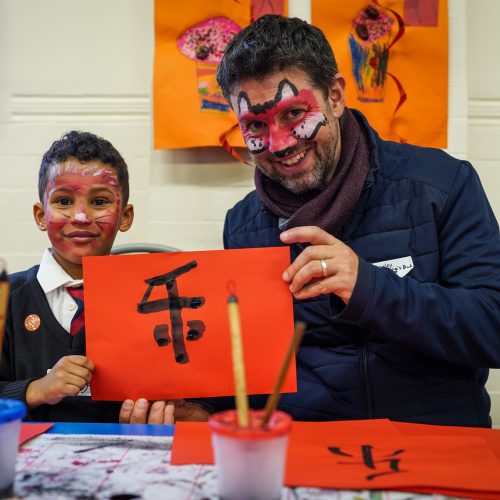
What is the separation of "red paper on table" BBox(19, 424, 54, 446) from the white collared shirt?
0.38 metres

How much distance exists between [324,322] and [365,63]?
43.5 inches

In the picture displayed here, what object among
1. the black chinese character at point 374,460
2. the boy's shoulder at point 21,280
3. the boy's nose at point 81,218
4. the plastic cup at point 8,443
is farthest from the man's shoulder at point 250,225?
the plastic cup at point 8,443

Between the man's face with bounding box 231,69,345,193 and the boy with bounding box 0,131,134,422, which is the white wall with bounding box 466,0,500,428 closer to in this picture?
the man's face with bounding box 231,69,345,193

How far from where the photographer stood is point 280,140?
127 centimetres

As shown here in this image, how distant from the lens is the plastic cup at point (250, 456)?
0.56 metres

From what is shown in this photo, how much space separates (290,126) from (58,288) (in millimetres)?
630

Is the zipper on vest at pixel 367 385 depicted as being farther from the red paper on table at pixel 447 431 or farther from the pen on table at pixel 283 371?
the pen on table at pixel 283 371

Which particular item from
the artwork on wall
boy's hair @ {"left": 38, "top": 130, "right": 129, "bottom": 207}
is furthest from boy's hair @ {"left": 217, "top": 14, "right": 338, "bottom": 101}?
the artwork on wall

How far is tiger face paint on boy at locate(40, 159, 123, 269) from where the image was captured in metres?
1.31

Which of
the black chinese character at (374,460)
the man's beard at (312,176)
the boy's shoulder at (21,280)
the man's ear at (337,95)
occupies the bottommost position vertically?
the black chinese character at (374,460)

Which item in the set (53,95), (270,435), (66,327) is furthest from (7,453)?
(53,95)

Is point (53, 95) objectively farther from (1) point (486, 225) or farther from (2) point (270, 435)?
(2) point (270, 435)

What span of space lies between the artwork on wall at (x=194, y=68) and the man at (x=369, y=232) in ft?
2.08

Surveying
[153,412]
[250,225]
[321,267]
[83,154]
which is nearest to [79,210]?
[83,154]
